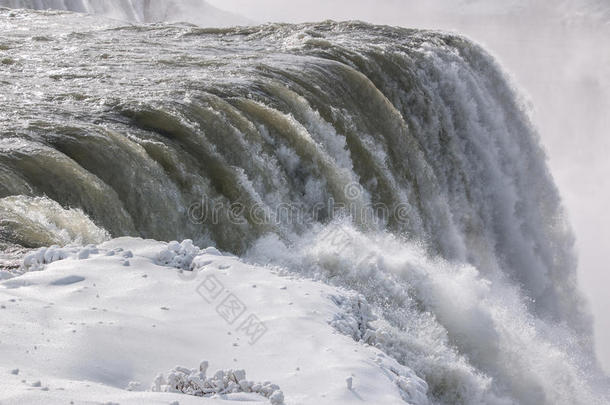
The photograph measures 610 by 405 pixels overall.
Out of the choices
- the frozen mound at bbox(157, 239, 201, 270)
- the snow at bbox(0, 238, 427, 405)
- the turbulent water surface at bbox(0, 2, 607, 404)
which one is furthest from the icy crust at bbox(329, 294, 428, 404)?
the frozen mound at bbox(157, 239, 201, 270)

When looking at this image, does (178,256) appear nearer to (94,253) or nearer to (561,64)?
(94,253)

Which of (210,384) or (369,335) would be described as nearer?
(210,384)

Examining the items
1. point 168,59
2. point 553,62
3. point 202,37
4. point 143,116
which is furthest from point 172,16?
point 553,62

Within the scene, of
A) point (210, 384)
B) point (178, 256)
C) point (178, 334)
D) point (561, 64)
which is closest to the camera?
point (210, 384)

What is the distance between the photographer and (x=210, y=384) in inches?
161

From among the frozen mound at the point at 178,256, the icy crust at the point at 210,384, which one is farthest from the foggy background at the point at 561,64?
the icy crust at the point at 210,384

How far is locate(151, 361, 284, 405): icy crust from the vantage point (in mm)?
4023

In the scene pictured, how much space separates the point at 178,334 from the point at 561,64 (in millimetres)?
81105

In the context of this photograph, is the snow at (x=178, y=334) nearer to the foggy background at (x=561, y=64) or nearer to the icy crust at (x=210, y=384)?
the icy crust at (x=210, y=384)

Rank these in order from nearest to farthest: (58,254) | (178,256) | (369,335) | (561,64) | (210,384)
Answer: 1. (210,384)
2. (58,254)
3. (369,335)
4. (178,256)
5. (561,64)

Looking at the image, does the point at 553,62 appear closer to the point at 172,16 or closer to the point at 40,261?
the point at 172,16

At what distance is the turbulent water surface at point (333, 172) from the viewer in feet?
24.0

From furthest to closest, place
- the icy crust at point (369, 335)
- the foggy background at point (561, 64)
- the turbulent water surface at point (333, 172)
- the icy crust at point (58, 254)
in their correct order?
Result: the foggy background at point (561, 64) < the turbulent water surface at point (333, 172) < the icy crust at point (58, 254) < the icy crust at point (369, 335)

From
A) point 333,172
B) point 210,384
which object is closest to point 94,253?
point 210,384
